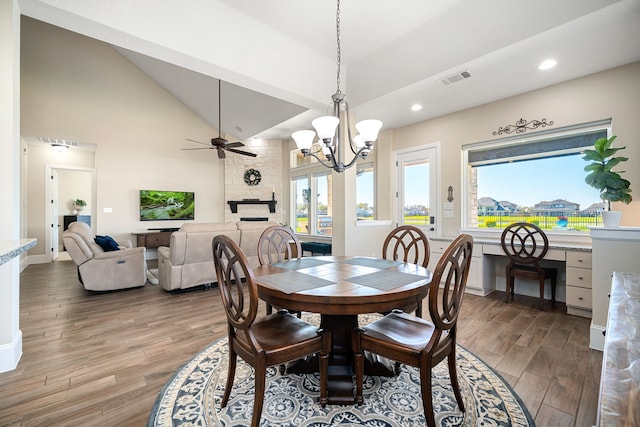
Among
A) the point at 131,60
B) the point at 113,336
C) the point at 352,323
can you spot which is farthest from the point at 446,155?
the point at 131,60

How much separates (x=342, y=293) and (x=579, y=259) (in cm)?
326

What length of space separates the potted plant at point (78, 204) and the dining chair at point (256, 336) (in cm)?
979

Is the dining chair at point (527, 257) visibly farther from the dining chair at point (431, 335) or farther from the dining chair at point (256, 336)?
the dining chair at point (256, 336)

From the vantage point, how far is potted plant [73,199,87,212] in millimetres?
8594

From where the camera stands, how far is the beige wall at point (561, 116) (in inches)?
122

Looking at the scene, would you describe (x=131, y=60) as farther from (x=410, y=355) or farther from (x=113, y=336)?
(x=410, y=355)

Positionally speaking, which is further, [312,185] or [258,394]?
[312,185]

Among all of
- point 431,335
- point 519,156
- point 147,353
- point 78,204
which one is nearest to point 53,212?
point 78,204

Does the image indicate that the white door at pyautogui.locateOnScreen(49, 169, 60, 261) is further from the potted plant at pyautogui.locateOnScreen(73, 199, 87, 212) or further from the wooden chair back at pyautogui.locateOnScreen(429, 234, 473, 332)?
the wooden chair back at pyautogui.locateOnScreen(429, 234, 473, 332)

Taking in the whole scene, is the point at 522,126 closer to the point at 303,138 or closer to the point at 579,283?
the point at 579,283

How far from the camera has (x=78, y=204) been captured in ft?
28.2

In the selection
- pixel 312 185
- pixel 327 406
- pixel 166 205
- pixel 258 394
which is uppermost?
pixel 312 185

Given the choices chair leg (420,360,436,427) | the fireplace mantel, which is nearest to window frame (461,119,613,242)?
chair leg (420,360,436,427)

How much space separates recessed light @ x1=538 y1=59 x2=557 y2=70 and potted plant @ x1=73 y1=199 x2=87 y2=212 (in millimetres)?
11344
